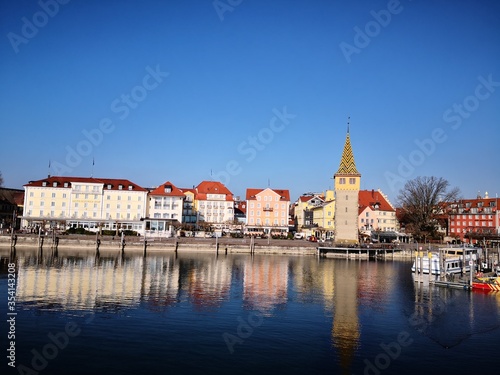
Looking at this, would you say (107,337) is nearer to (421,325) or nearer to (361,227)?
(421,325)

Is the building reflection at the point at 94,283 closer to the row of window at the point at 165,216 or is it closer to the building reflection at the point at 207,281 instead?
the building reflection at the point at 207,281

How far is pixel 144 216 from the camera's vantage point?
263ft

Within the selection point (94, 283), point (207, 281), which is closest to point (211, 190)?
point (207, 281)

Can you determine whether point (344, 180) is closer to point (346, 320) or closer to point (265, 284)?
point (265, 284)

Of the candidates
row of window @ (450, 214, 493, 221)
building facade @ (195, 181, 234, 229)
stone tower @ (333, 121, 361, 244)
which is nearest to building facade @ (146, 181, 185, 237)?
building facade @ (195, 181, 234, 229)

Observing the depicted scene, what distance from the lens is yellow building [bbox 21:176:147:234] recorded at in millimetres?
77688

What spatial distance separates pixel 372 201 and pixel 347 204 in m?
23.0

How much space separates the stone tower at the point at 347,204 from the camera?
2864 inches

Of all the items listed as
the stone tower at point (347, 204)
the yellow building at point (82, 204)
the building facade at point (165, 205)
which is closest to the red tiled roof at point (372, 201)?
the stone tower at point (347, 204)

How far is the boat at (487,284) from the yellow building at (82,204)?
185 feet

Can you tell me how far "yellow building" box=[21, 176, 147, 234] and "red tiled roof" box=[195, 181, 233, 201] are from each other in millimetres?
17249

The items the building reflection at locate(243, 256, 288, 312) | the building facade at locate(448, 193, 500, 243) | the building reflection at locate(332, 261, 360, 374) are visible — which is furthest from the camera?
the building facade at locate(448, 193, 500, 243)

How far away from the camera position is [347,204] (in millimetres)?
72938

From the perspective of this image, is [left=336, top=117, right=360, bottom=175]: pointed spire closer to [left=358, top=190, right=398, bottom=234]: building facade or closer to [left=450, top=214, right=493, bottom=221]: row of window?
[left=358, top=190, right=398, bottom=234]: building facade
